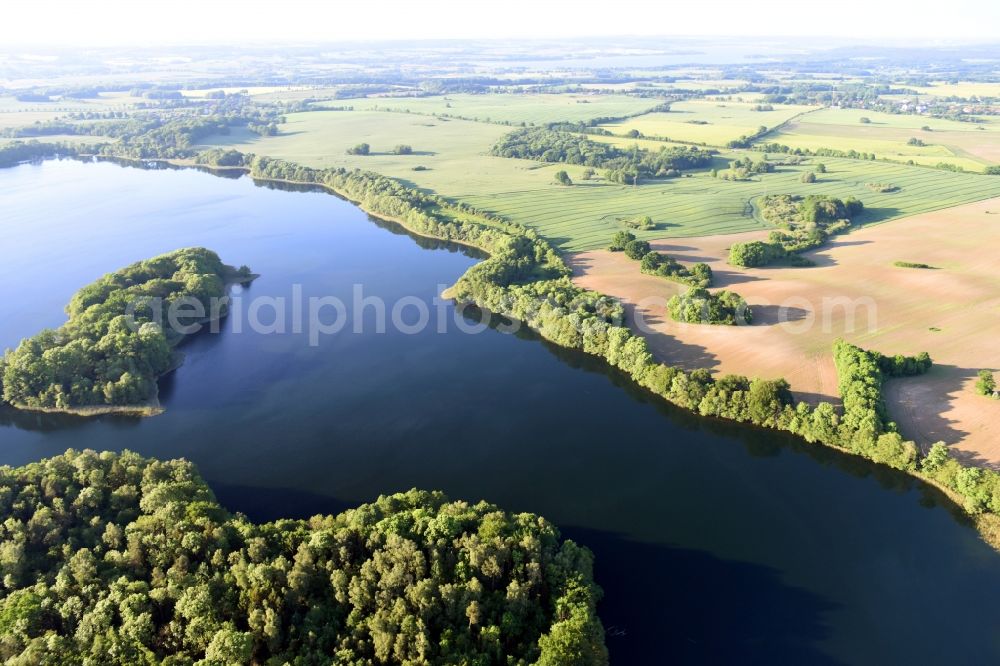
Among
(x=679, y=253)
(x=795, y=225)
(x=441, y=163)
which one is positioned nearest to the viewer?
(x=679, y=253)

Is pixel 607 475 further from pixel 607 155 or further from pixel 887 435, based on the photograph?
pixel 607 155

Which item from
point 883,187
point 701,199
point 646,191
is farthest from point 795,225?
point 883,187

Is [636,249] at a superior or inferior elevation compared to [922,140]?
inferior

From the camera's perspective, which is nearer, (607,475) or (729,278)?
(607,475)

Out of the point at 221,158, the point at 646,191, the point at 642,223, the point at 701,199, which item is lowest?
the point at 642,223

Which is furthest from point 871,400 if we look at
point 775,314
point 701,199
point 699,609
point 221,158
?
point 221,158

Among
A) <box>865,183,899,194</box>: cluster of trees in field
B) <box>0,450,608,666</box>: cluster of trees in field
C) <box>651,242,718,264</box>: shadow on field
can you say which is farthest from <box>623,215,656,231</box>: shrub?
<box>0,450,608,666</box>: cluster of trees in field

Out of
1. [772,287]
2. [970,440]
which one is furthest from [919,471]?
[772,287]

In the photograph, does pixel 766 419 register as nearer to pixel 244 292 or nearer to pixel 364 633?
pixel 364 633

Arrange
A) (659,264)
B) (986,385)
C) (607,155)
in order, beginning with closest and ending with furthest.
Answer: (986,385), (659,264), (607,155)
